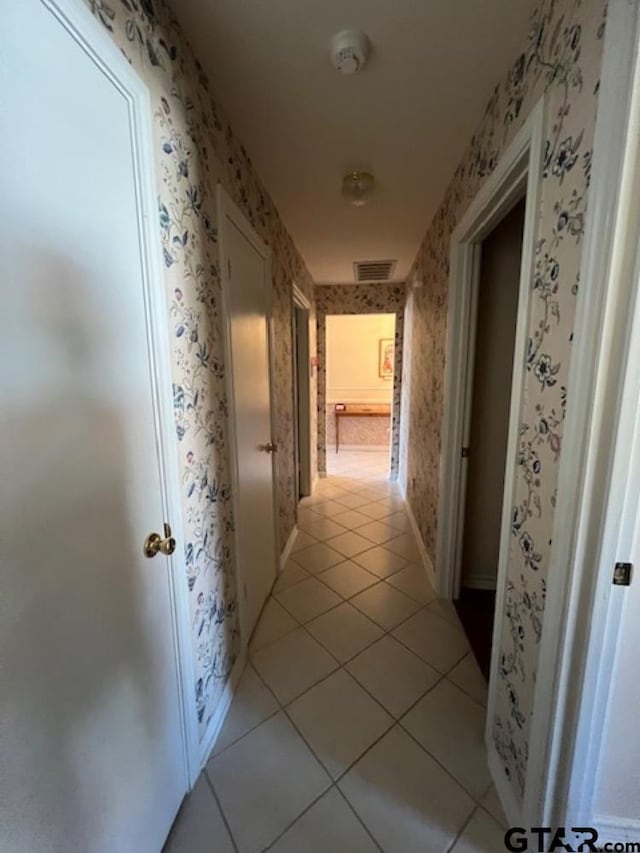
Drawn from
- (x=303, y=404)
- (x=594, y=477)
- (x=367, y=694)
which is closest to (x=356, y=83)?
(x=594, y=477)

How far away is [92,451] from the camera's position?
734 millimetres

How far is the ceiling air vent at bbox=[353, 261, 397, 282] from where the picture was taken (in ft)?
11.2

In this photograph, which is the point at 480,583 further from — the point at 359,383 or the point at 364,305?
the point at 359,383

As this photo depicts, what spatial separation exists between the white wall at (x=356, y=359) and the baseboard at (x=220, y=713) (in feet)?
16.3

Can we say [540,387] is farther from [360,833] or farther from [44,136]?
[360,833]

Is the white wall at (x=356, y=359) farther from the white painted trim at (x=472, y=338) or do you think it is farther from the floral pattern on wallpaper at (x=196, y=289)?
the floral pattern on wallpaper at (x=196, y=289)

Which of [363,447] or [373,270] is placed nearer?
[373,270]

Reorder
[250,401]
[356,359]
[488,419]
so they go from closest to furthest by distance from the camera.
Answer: [250,401], [488,419], [356,359]

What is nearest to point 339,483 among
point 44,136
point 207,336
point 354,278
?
point 354,278

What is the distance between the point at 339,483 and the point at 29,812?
12.6 ft

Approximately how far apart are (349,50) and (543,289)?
937mm

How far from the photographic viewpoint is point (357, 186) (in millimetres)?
1878

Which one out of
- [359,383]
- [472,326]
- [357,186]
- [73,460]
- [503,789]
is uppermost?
[357,186]

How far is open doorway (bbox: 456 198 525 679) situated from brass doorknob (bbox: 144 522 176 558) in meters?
1.61
